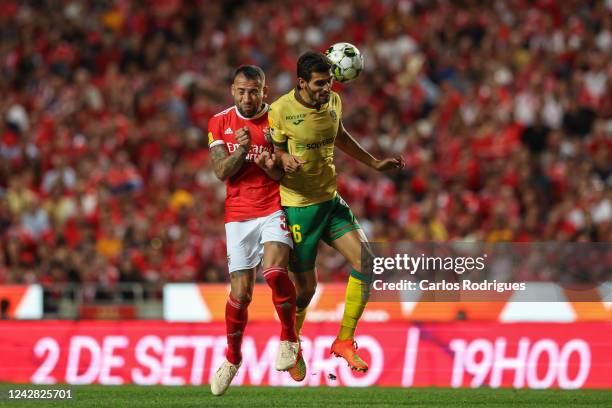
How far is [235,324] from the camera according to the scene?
424 inches

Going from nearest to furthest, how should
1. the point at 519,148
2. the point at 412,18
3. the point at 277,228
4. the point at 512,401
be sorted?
the point at 277,228 → the point at 512,401 → the point at 519,148 → the point at 412,18

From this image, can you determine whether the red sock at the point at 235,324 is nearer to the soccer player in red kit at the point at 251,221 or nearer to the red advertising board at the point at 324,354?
the soccer player in red kit at the point at 251,221

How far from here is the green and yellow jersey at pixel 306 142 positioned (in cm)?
1060

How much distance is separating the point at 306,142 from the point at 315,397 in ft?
8.50

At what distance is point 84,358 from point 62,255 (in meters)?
4.47

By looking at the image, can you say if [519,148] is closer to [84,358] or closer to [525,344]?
[525,344]

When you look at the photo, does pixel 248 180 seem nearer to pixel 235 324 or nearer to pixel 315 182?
pixel 315 182

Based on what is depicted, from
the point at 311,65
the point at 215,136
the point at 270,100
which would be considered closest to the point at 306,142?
the point at 311,65

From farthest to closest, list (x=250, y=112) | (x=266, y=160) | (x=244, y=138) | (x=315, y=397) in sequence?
(x=315, y=397) → (x=250, y=112) → (x=266, y=160) → (x=244, y=138)

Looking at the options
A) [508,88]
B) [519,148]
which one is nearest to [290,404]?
[519,148]

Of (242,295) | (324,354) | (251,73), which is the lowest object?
(324,354)

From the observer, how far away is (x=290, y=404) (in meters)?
11.2

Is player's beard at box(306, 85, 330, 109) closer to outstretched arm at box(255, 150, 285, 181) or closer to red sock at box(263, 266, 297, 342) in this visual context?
outstretched arm at box(255, 150, 285, 181)

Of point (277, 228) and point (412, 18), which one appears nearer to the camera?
point (277, 228)
